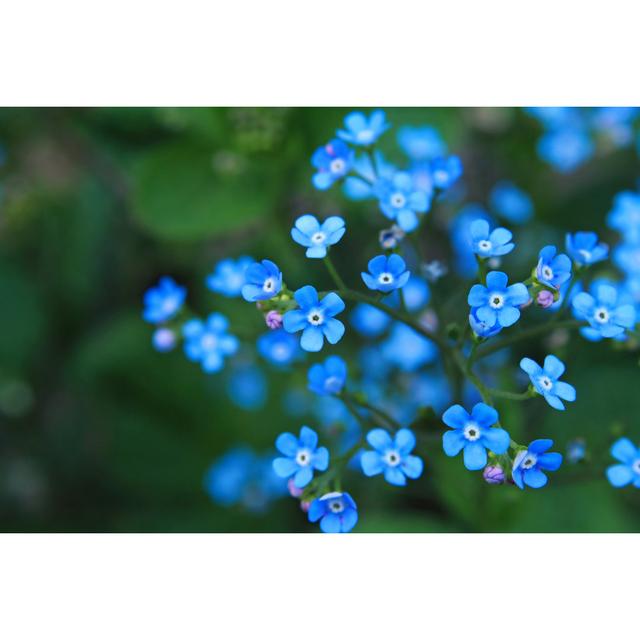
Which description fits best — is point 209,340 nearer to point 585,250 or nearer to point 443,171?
point 443,171

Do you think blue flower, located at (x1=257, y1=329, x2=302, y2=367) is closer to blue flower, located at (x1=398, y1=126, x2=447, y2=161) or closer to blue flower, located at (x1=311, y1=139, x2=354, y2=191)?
blue flower, located at (x1=311, y1=139, x2=354, y2=191)

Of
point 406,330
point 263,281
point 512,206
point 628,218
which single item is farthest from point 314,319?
point 512,206

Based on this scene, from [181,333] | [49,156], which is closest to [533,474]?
[181,333]

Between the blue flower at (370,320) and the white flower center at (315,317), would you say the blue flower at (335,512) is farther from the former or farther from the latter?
the blue flower at (370,320)

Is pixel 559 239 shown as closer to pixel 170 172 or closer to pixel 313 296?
pixel 170 172

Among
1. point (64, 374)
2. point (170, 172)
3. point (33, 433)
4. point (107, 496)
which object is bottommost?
point (107, 496)

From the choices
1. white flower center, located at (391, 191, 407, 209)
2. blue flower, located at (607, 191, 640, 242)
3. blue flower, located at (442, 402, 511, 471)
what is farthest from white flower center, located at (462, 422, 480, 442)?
blue flower, located at (607, 191, 640, 242)

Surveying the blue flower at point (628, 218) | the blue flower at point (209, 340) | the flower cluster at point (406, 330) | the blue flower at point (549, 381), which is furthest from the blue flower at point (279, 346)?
the blue flower at point (628, 218)
